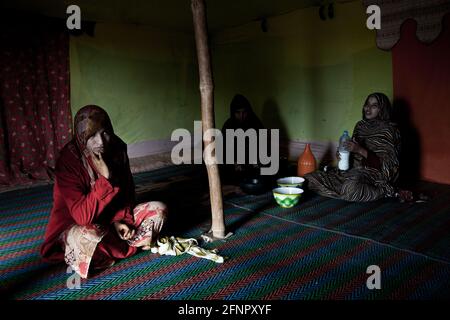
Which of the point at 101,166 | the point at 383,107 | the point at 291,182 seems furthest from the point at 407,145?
the point at 101,166

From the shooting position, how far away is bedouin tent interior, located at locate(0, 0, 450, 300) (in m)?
2.04

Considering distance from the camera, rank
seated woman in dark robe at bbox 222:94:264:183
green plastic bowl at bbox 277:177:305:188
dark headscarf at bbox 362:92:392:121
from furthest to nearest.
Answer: seated woman in dark robe at bbox 222:94:264:183
dark headscarf at bbox 362:92:392:121
green plastic bowl at bbox 277:177:305:188

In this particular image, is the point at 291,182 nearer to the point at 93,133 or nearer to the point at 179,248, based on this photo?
the point at 179,248

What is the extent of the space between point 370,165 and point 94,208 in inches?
97.9

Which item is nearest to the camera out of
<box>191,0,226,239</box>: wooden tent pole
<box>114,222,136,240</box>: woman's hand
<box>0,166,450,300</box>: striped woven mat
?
<box>0,166,450,300</box>: striped woven mat

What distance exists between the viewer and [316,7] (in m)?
4.53

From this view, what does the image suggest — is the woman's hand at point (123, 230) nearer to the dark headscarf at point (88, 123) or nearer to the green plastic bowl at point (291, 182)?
the dark headscarf at point (88, 123)

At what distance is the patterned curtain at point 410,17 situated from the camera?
3.56 m

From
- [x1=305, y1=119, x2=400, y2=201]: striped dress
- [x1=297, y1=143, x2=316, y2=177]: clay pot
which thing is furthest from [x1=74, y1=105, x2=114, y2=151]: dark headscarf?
[x1=297, y1=143, x2=316, y2=177]: clay pot

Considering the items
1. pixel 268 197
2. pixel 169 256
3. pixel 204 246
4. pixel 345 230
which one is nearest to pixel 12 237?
pixel 169 256

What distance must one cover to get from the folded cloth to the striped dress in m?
1.58

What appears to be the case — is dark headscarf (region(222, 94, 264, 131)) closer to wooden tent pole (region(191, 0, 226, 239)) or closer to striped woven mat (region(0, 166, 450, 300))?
striped woven mat (region(0, 166, 450, 300))

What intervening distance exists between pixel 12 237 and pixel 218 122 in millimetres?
3987

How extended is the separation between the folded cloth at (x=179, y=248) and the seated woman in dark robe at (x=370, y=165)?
5.23ft
